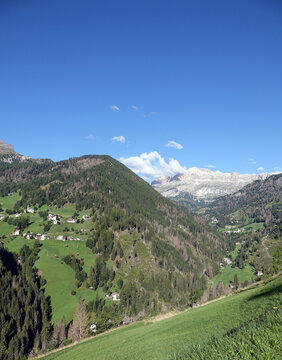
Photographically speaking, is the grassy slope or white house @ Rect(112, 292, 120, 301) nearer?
the grassy slope

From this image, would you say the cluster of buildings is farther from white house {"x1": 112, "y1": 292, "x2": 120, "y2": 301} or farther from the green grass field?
the green grass field

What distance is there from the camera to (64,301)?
146 meters

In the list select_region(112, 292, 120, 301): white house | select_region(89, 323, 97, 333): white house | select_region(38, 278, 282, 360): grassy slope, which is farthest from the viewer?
select_region(112, 292, 120, 301): white house

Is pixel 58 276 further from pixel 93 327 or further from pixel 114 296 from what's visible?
pixel 93 327

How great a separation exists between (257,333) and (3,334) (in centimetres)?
14021

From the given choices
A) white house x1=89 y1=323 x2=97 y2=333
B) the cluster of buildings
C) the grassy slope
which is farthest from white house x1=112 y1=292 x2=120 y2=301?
the grassy slope

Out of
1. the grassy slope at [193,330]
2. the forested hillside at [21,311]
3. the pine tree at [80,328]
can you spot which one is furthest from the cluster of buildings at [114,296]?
the grassy slope at [193,330]

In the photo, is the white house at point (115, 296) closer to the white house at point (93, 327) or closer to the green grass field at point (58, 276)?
the green grass field at point (58, 276)

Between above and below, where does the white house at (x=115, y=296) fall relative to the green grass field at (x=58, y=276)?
below

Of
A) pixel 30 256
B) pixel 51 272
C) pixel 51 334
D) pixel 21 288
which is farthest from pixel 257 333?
pixel 30 256

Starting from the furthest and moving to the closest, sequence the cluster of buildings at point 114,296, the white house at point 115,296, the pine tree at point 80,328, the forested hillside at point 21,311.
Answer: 1. the white house at point 115,296
2. the cluster of buildings at point 114,296
3. the forested hillside at point 21,311
4. the pine tree at point 80,328

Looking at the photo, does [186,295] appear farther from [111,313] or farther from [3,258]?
[3,258]

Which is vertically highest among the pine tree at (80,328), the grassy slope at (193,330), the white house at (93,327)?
the grassy slope at (193,330)

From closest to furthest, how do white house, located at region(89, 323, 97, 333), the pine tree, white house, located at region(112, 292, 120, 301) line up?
the pine tree < white house, located at region(89, 323, 97, 333) < white house, located at region(112, 292, 120, 301)
